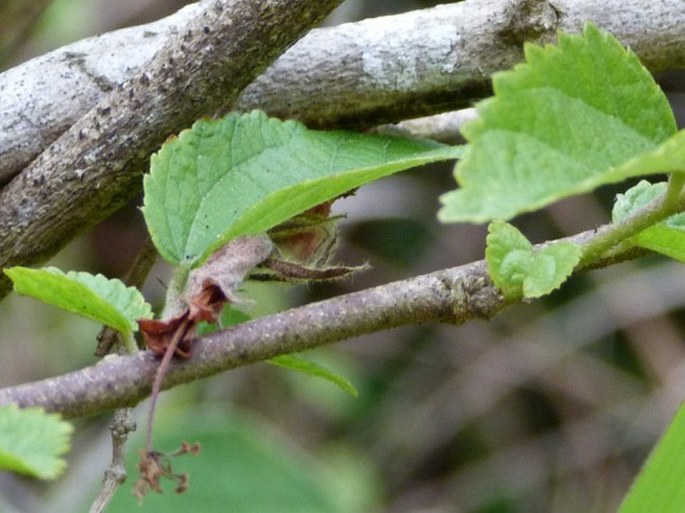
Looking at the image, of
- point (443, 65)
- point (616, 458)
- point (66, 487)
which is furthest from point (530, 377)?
point (443, 65)

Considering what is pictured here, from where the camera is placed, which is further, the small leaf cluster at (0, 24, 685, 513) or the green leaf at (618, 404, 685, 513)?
the green leaf at (618, 404, 685, 513)

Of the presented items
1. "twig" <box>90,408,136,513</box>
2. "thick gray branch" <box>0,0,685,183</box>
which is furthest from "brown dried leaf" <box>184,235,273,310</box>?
"thick gray branch" <box>0,0,685,183</box>

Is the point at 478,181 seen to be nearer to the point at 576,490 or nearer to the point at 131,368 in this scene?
the point at 131,368

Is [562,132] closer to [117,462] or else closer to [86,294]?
[86,294]

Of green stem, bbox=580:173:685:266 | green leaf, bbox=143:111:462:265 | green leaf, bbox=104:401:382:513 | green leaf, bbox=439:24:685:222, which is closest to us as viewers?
green leaf, bbox=439:24:685:222

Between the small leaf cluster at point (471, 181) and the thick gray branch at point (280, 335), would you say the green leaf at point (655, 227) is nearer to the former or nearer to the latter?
the small leaf cluster at point (471, 181)

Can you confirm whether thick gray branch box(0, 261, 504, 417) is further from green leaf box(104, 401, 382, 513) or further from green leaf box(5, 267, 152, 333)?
green leaf box(104, 401, 382, 513)
